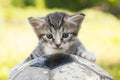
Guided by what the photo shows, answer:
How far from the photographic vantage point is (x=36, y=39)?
47.8 ft

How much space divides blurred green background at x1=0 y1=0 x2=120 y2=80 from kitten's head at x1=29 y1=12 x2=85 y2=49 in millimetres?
3581

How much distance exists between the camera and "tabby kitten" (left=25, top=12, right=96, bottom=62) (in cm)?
759

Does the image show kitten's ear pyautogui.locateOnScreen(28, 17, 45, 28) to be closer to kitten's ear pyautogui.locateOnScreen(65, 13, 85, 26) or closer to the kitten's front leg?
kitten's ear pyautogui.locateOnScreen(65, 13, 85, 26)

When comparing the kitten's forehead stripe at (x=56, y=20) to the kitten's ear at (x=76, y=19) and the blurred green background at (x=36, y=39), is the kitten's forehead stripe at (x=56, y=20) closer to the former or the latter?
the kitten's ear at (x=76, y=19)

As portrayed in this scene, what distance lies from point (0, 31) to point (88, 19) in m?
3.53

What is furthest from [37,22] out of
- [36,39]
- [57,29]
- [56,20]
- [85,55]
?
[36,39]

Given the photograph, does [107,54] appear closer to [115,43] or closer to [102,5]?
[115,43]

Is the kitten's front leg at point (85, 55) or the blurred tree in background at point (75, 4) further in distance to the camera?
the blurred tree in background at point (75, 4)

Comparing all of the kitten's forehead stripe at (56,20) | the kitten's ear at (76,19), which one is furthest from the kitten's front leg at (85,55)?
the kitten's forehead stripe at (56,20)

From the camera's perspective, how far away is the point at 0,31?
50.3 feet

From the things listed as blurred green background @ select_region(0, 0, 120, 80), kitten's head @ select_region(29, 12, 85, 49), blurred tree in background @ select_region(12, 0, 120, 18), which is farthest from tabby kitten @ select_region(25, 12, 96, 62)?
blurred tree in background @ select_region(12, 0, 120, 18)

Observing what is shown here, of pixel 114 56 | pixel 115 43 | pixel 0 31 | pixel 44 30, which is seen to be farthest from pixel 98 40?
pixel 44 30

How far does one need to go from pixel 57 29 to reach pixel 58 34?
0.26 feet

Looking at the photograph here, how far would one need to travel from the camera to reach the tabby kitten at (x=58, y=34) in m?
7.59
